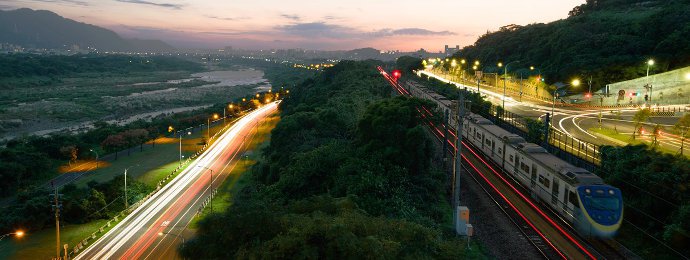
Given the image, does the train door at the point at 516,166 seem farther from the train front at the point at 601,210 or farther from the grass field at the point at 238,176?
the grass field at the point at 238,176

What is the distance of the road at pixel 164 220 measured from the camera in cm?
3062

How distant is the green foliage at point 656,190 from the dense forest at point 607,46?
175ft

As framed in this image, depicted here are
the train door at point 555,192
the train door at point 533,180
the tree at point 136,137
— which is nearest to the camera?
the train door at point 555,192

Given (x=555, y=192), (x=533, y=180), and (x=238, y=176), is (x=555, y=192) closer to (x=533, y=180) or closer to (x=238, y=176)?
(x=533, y=180)

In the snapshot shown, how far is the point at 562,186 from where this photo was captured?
24500 millimetres

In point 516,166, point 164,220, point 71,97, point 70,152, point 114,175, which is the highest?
point 516,166

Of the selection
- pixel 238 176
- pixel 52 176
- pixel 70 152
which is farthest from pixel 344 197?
pixel 70 152

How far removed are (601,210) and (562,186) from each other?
293 cm

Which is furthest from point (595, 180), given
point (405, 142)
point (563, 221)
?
point (405, 142)

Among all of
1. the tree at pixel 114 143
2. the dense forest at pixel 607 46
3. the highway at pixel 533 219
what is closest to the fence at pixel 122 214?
the tree at pixel 114 143

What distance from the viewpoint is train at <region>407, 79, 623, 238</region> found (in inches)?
854

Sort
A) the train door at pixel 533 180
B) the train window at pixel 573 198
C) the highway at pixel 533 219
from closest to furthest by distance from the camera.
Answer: the highway at pixel 533 219 → the train window at pixel 573 198 → the train door at pixel 533 180

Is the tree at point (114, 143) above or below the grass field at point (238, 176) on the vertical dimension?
above

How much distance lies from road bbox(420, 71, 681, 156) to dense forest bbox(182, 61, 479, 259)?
18.6 m
